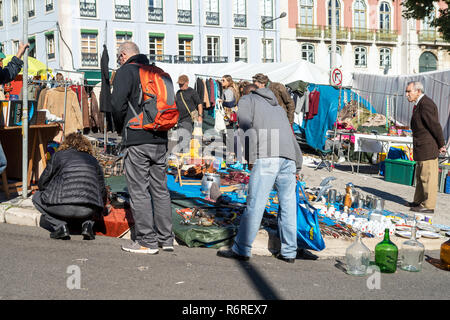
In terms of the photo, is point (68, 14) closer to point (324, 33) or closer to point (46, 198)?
point (324, 33)

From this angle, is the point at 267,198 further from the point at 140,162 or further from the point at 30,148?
the point at 30,148

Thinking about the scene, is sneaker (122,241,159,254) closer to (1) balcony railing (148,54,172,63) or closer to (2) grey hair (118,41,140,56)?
(2) grey hair (118,41,140,56)

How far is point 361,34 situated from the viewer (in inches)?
1772

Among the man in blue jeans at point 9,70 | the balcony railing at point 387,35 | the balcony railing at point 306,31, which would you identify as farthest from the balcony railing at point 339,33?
the man in blue jeans at point 9,70

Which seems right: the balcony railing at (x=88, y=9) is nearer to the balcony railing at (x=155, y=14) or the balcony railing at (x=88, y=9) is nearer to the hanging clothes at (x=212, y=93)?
the balcony railing at (x=155, y=14)

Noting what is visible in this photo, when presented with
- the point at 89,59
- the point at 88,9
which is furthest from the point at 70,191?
the point at 88,9

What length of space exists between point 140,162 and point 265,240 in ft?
5.56

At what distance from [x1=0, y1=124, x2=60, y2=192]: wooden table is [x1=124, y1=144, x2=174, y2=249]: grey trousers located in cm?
339

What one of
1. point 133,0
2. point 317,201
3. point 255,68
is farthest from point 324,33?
point 317,201

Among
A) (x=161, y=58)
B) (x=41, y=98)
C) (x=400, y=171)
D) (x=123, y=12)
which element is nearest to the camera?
(x=400, y=171)

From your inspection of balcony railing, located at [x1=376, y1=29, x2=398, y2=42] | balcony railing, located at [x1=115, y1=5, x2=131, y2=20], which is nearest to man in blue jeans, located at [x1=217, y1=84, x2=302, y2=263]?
balcony railing, located at [x1=115, y1=5, x2=131, y2=20]

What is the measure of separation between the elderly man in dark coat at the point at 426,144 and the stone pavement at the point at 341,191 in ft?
1.12

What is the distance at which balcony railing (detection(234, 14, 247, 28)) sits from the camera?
41.5 metres
